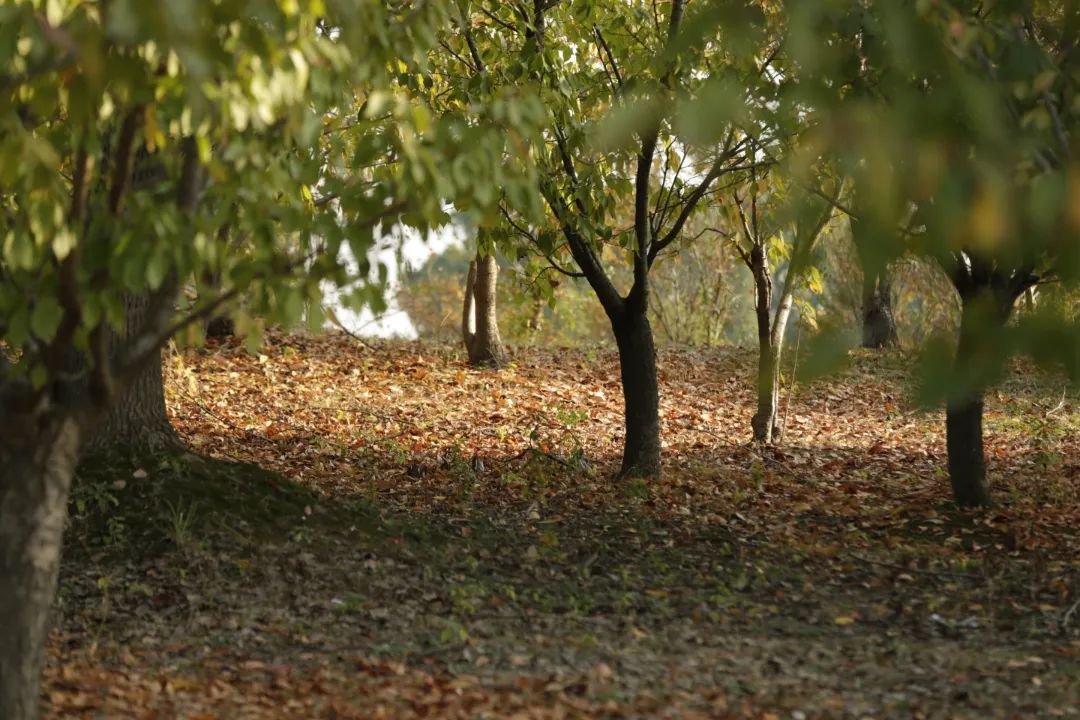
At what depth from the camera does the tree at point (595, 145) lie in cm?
679

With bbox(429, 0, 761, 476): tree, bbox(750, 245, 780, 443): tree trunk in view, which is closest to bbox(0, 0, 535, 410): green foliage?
bbox(429, 0, 761, 476): tree

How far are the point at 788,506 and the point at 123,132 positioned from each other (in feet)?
17.6

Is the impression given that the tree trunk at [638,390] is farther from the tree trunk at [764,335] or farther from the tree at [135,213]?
the tree at [135,213]

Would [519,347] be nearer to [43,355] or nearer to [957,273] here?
[957,273]

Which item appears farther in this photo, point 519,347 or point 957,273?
point 519,347

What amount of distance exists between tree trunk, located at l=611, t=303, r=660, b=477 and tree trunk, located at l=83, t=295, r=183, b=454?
3.18m

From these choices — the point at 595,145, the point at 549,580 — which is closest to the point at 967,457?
the point at 549,580

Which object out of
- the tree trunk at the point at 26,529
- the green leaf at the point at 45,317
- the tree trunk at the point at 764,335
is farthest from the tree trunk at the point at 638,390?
the green leaf at the point at 45,317

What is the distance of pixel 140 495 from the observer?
6.00 metres

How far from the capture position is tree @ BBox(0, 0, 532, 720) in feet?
9.68

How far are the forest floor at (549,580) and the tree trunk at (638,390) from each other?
23cm

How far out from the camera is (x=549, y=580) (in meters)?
5.82

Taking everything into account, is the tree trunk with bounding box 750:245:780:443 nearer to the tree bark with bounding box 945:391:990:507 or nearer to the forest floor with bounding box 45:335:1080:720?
the forest floor with bounding box 45:335:1080:720

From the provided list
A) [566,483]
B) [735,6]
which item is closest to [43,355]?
[735,6]
